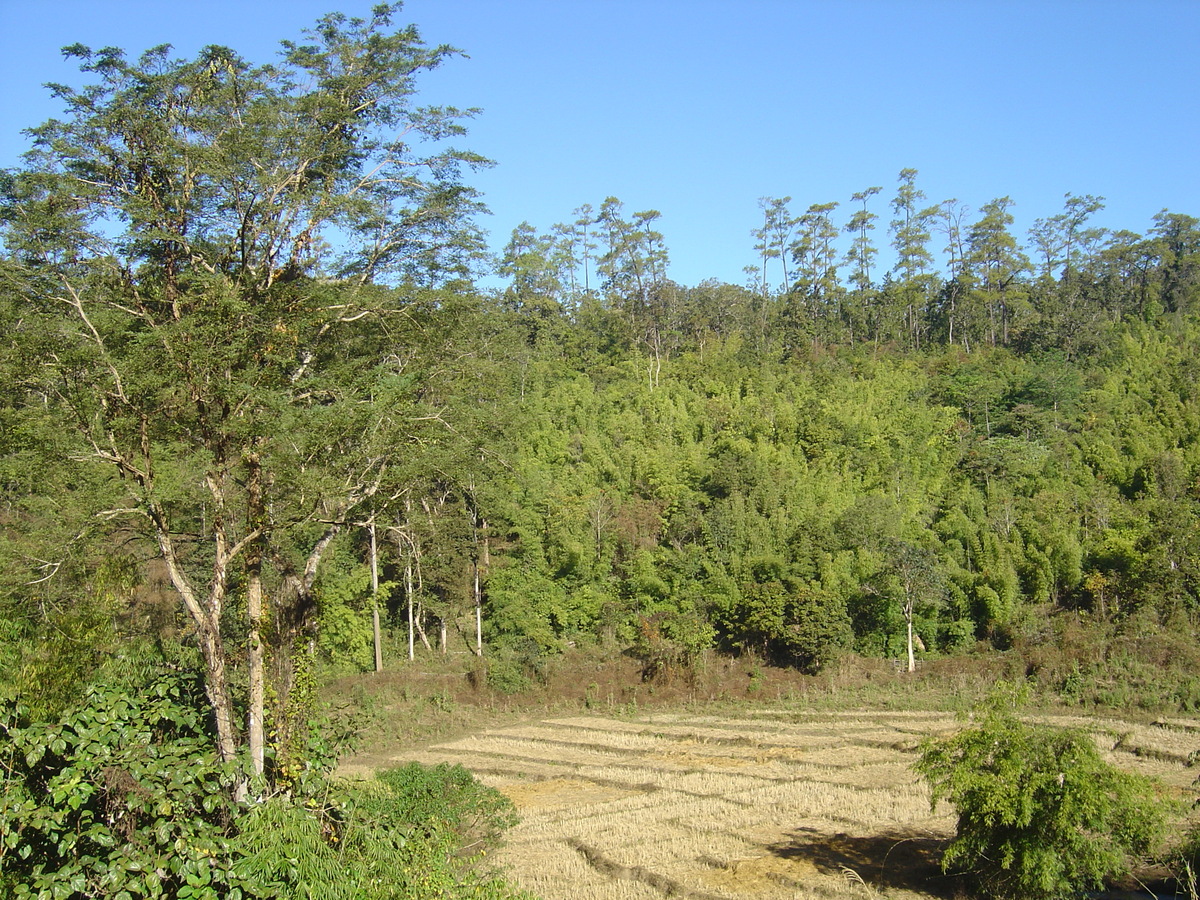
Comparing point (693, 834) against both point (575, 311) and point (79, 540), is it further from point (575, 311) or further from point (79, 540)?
point (575, 311)

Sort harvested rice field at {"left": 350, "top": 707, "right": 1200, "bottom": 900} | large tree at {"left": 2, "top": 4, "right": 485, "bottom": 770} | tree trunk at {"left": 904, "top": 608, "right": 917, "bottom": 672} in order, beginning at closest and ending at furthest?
large tree at {"left": 2, "top": 4, "right": 485, "bottom": 770} → harvested rice field at {"left": 350, "top": 707, "right": 1200, "bottom": 900} → tree trunk at {"left": 904, "top": 608, "right": 917, "bottom": 672}

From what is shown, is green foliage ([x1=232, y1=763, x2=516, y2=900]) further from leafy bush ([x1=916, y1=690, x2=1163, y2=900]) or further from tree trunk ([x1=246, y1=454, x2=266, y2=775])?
leafy bush ([x1=916, y1=690, x2=1163, y2=900])

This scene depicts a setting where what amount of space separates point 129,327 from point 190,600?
9.92 ft

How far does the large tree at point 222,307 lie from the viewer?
8992mm

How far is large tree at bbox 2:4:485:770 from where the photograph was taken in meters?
8.99

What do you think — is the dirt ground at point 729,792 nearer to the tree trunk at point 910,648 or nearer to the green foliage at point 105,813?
the tree trunk at point 910,648

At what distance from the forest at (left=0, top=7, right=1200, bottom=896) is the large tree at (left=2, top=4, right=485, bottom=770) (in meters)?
0.05

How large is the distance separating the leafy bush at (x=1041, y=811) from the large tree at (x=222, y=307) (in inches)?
307

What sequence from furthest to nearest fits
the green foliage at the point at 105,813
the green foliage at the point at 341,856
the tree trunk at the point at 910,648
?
the tree trunk at the point at 910,648 → the green foliage at the point at 341,856 → the green foliage at the point at 105,813

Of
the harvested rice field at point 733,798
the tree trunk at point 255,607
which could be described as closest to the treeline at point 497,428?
the tree trunk at point 255,607

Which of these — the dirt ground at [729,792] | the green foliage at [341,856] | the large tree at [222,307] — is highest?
the large tree at [222,307]

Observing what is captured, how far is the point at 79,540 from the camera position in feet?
30.3

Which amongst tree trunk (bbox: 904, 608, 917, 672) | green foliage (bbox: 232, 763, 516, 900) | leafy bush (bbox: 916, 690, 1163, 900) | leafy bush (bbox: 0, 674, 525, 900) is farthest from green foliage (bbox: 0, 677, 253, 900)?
tree trunk (bbox: 904, 608, 917, 672)

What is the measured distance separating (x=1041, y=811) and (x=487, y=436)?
8299mm
